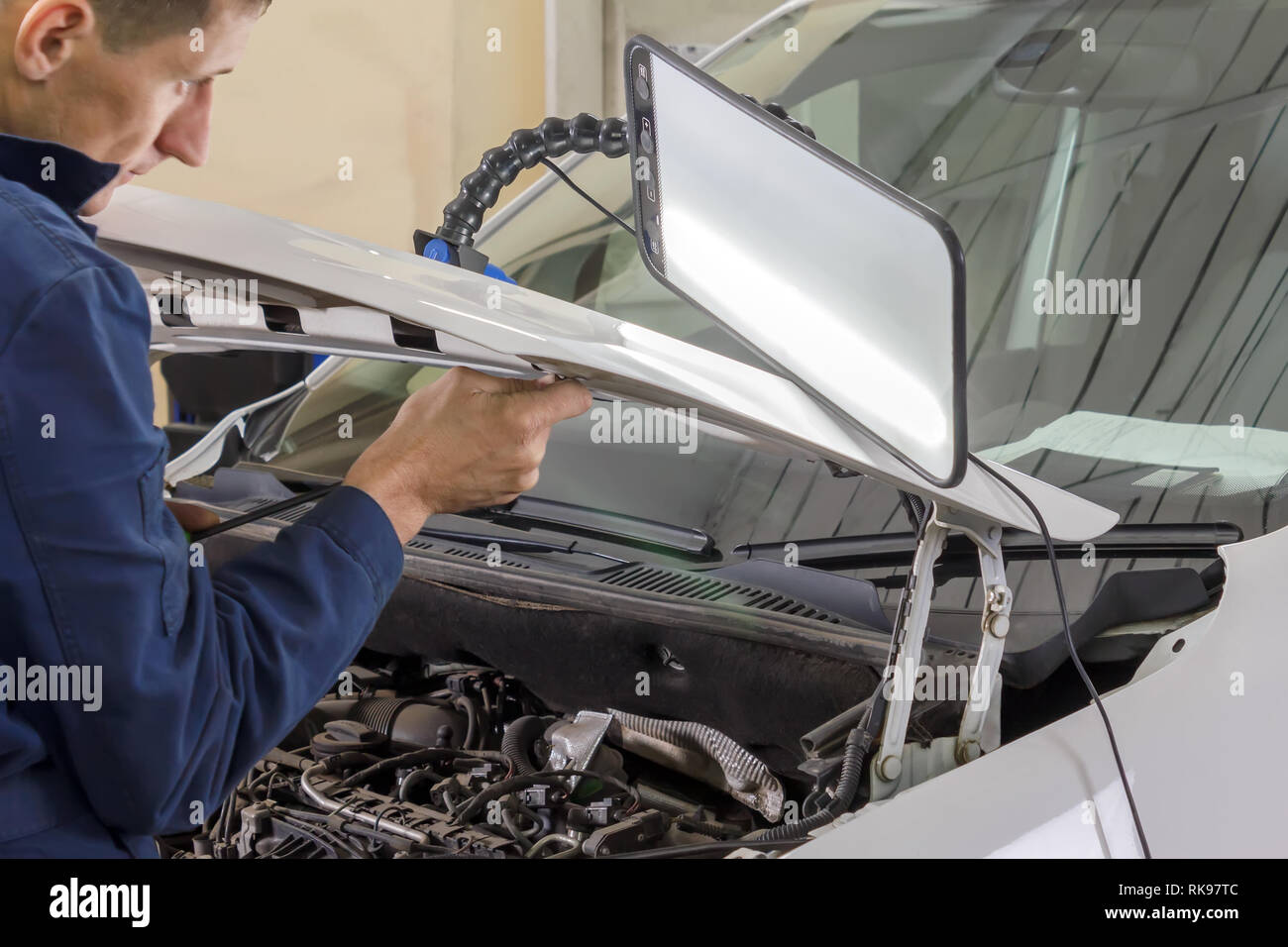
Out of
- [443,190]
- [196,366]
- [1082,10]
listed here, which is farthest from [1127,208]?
[443,190]

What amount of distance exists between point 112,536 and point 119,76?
0.36 meters

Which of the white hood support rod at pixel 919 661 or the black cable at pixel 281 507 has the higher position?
the black cable at pixel 281 507

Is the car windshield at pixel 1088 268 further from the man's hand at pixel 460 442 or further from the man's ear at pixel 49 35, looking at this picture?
the man's ear at pixel 49 35

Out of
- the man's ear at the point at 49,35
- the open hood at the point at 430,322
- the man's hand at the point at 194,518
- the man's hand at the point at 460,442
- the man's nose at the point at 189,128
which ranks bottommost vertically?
the man's hand at the point at 194,518

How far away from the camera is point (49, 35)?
885mm

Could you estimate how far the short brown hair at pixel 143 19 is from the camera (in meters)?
0.88

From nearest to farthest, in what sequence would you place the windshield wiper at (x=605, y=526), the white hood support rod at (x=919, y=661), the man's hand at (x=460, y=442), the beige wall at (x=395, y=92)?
1. the man's hand at (x=460, y=442)
2. the white hood support rod at (x=919, y=661)
3. the windshield wiper at (x=605, y=526)
4. the beige wall at (x=395, y=92)

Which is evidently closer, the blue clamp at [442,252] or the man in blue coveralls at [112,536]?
the man in blue coveralls at [112,536]

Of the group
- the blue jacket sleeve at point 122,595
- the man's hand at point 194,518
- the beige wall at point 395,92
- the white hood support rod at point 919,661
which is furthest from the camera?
the beige wall at point 395,92

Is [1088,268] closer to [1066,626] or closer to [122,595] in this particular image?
[1066,626]

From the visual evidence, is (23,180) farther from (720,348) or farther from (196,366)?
(196,366)

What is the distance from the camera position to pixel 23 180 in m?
0.90

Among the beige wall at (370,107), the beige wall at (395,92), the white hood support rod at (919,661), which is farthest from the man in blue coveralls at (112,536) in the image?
the beige wall at (370,107)

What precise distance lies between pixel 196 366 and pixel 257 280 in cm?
250
